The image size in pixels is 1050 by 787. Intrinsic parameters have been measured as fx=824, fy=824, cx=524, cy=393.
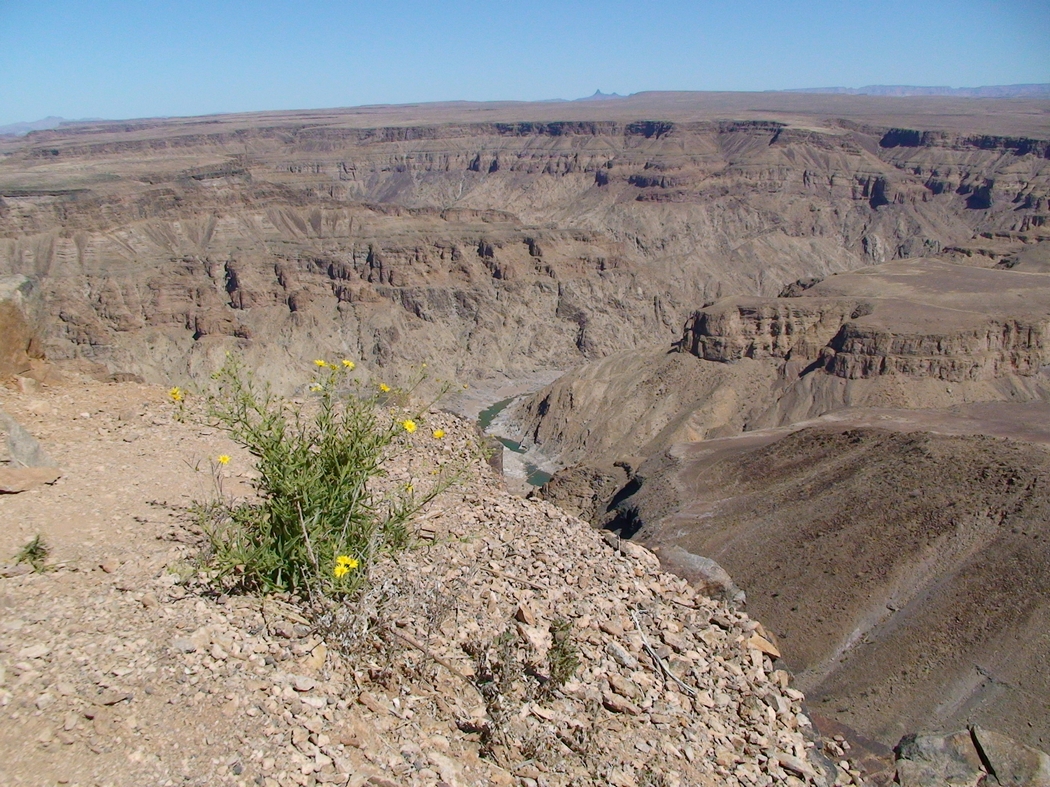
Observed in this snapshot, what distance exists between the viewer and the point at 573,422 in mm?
55531

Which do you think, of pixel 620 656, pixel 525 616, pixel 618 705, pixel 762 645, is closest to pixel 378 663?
pixel 525 616

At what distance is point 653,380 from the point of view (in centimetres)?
5666

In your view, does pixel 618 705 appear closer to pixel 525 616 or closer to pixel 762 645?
pixel 525 616

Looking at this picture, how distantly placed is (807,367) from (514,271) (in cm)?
3704

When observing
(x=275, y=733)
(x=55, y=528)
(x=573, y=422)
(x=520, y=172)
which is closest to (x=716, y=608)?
(x=275, y=733)

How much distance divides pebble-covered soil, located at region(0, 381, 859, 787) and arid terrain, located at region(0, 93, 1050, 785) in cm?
5

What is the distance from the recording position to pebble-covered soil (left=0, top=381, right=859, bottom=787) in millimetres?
5797

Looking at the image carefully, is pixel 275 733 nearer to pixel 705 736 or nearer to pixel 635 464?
pixel 705 736

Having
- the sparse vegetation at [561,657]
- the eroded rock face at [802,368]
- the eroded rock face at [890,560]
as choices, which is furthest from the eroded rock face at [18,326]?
the eroded rock face at [802,368]

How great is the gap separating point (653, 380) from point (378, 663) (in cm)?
5081

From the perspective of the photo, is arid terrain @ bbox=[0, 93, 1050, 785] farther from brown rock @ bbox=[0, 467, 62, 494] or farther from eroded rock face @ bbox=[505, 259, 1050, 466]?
eroded rock face @ bbox=[505, 259, 1050, 466]

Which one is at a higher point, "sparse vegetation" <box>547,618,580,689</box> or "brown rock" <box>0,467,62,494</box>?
"brown rock" <box>0,467,62,494</box>

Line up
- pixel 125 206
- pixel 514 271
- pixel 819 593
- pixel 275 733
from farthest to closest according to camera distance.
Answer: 1. pixel 514 271
2. pixel 125 206
3. pixel 819 593
4. pixel 275 733

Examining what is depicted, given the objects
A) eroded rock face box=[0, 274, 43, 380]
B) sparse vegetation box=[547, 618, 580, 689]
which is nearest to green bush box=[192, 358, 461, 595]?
sparse vegetation box=[547, 618, 580, 689]
